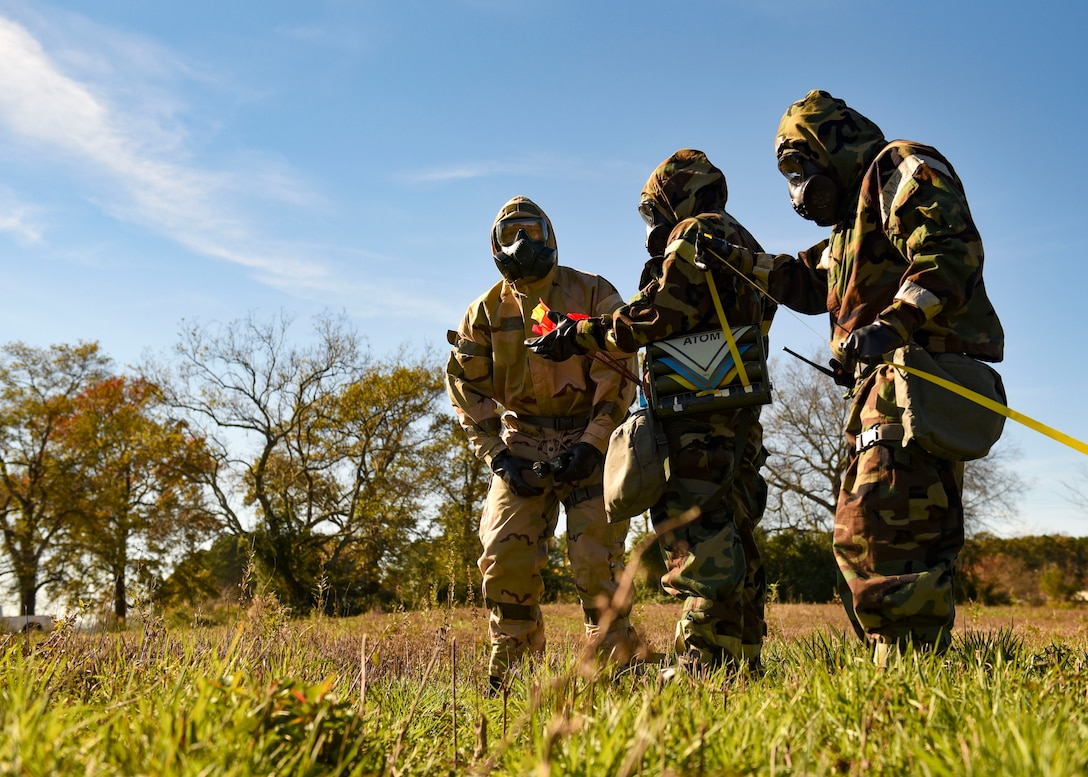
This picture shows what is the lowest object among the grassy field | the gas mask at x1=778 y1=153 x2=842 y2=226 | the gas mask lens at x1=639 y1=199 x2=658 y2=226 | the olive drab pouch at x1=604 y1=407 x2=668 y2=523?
the grassy field

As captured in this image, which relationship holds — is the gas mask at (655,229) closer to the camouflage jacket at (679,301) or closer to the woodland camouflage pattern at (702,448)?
the woodland camouflage pattern at (702,448)

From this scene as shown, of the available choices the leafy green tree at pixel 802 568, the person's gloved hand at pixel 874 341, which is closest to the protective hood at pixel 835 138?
the person's gloved hand at pixel 874 341

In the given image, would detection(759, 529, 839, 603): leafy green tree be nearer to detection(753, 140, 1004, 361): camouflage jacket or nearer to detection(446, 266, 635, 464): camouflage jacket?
detection(446, 266, 635, 464): camouflage jacket

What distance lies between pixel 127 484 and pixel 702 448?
100 ft

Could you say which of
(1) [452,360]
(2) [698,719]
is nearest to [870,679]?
(2) [698,719]

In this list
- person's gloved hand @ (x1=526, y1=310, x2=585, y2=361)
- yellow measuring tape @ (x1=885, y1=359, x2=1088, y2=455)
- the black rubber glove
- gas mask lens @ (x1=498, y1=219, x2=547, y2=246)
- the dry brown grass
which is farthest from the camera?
gas mask lens @ (x1=498, y1=219, x2=547, y2=246)

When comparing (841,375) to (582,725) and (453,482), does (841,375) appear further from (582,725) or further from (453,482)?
(453,482)

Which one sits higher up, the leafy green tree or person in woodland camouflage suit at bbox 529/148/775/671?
person in woodland camouflage suit at bbox 529/148/775/671

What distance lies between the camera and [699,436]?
3.78m

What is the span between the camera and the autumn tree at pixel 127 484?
28547 millimetres

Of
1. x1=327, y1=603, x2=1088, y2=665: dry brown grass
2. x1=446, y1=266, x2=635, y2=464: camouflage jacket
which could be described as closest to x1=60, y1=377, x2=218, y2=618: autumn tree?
x1=327, y1=603, x2=1088, y2=665: dry brown grass

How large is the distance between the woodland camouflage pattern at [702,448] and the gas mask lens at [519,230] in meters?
0.80

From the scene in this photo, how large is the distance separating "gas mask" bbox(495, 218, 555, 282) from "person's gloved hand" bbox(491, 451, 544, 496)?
102 cm

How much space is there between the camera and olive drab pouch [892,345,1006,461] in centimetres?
289
